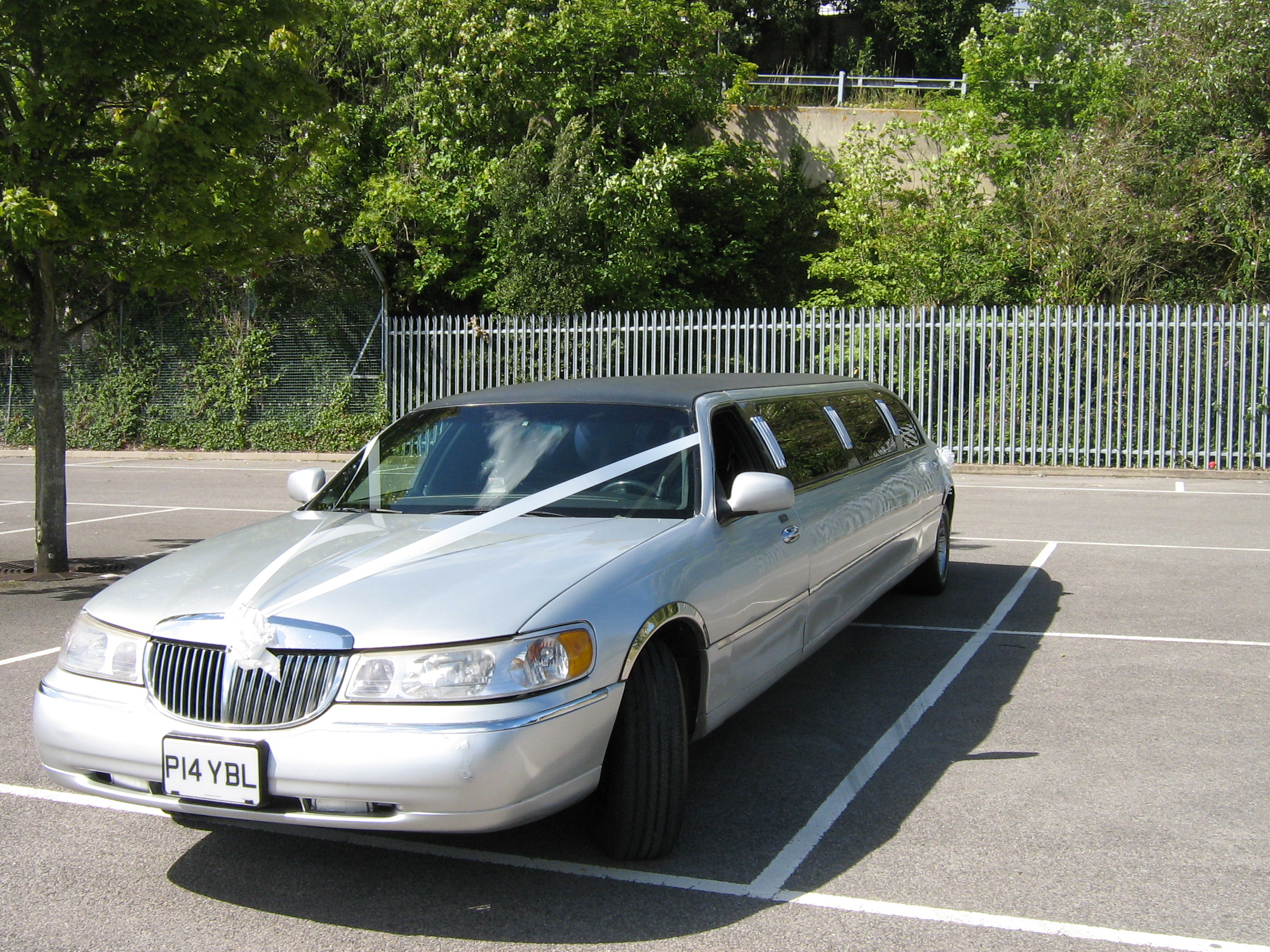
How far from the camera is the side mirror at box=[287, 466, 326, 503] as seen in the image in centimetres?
538

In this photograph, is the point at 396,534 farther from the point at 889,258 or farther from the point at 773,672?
the point at 889,258

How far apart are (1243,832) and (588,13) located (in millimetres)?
23121

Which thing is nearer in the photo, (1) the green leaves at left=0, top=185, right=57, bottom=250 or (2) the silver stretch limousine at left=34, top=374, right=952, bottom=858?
(2) the silver stretch limousine at left=34, top=374, right=952, bottom=858

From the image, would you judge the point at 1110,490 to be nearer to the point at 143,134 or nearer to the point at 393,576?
the point at 143,134

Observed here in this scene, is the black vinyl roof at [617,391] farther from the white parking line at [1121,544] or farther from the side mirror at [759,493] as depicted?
the white parking line at [1121,544]

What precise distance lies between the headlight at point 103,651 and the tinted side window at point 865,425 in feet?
13.2

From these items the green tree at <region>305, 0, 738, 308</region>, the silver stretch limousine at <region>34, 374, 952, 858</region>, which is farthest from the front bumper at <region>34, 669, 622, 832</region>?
the green tree at <region>305, 0, 738, 308</region>

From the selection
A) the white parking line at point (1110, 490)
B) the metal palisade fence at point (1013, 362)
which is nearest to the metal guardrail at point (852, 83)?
the metal palisade fence at point (1013, 362)

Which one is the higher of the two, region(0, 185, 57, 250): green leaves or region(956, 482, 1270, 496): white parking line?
region(0, 185, 57, 250): green leaves

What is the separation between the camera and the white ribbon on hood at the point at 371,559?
340cm

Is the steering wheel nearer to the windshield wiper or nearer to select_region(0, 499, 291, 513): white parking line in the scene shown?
the windshield wiper

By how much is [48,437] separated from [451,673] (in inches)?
308

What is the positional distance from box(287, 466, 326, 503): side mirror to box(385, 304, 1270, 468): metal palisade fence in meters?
12.7

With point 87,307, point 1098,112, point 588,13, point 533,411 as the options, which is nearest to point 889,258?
point 1098,112
